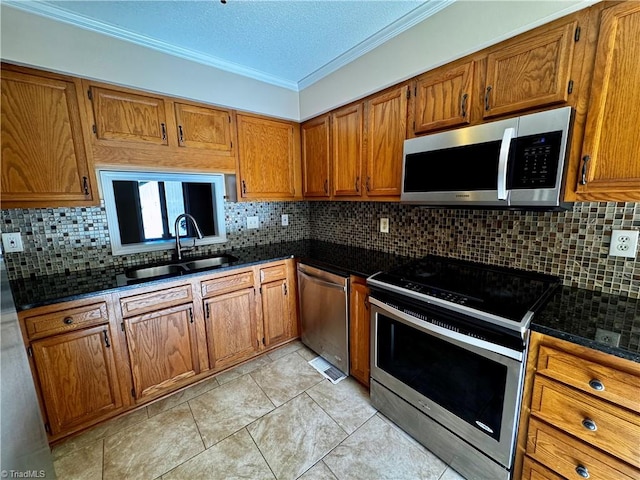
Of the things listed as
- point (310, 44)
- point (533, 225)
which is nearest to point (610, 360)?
point (533, 225)

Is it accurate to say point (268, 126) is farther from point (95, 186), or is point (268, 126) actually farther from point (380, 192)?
point (95, 186)

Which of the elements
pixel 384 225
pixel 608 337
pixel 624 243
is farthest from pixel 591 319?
pixel 384 225

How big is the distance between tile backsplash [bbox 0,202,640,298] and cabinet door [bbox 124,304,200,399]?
0.61m

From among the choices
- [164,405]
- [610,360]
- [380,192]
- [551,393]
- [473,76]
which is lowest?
[164,405]

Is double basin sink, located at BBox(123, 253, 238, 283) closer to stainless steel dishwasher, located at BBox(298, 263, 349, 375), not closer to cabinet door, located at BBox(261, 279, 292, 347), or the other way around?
cabinet door, located at BBox(261, 279, 292, 347)

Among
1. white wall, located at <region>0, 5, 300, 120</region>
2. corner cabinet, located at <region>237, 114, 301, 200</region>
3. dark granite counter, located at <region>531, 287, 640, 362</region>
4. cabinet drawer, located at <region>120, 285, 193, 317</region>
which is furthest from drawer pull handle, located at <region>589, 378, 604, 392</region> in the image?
white wall, located at <region>0, 5, 300, 120</region>

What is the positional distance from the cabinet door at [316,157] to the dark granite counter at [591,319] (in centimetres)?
179

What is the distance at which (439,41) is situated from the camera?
1.52 m

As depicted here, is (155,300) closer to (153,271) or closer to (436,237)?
(153,271)

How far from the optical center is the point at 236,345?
2.21 metres

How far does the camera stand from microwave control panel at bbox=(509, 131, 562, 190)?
3.80 feet

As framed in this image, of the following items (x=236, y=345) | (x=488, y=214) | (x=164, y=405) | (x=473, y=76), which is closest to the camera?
(x=473, y=76)

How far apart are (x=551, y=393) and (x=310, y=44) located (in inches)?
94.4

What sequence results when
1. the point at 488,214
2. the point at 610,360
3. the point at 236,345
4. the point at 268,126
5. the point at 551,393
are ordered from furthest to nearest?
the point at 268,126, the point at 236,345, the point at 488,214, the point at 551,393, the point at 610,360
